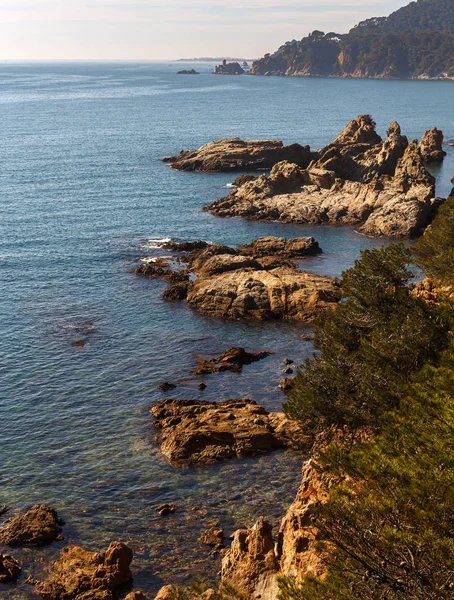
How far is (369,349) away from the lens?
111 feet

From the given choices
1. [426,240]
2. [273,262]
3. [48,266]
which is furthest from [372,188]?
[48,266]

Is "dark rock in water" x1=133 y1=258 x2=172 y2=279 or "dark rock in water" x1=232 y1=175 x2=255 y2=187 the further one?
"dark rock in water" x1=232 y1=175 x2=255 y2=187

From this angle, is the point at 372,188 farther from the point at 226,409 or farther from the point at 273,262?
the point at 226,409

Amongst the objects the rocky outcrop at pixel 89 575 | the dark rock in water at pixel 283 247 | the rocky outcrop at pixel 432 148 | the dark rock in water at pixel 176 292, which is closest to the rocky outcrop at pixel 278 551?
the rocky outcrop at pixel 89 575

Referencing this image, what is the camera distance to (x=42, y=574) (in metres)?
33.1

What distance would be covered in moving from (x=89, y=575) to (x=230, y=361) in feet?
86.6

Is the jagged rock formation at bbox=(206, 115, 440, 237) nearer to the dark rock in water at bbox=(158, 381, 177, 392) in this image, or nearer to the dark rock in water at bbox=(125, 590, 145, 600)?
the dark rock in water at bbox=(158, 381, 177, 392)

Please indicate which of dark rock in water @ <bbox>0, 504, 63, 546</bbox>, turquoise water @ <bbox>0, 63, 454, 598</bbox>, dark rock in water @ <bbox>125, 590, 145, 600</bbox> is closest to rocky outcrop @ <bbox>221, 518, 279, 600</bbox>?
dark rock in water @ <bbox>125, 590, 145, 600</bbox>

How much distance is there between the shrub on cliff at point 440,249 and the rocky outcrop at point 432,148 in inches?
3443

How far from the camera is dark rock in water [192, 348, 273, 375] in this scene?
54.8 m

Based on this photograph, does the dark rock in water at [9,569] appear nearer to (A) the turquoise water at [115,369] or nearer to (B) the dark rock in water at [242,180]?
(A) the turquoise water at [115,369]

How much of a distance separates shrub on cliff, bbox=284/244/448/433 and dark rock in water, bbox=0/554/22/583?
54.3ft

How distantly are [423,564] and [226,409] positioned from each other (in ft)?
96.0

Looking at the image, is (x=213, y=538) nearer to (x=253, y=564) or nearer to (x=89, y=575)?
(x=89, y=575)
